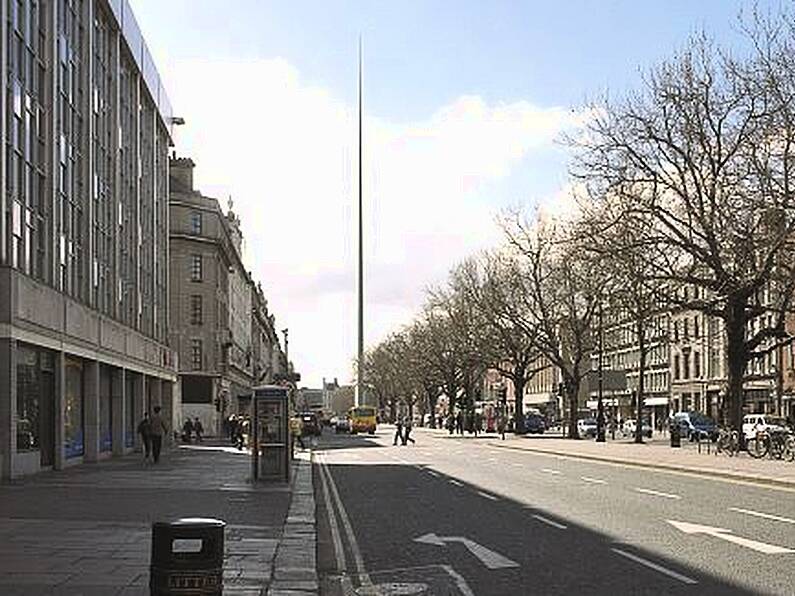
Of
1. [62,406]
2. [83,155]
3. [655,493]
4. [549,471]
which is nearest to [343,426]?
[83,155]

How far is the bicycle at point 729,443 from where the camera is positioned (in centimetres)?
4394

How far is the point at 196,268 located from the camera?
3553 inches

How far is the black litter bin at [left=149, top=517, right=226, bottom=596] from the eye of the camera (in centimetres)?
787

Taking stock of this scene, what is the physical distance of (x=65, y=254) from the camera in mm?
36156

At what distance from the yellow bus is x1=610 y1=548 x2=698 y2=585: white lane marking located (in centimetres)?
8767

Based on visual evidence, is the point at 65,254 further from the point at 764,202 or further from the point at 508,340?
the point at 508,340

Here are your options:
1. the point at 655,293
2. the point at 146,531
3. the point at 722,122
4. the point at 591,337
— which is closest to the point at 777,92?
the point at 722,122

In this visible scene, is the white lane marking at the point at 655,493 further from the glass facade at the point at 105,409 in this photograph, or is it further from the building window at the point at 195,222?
the building window at the point at 195,222

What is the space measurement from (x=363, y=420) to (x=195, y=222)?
22868 mm

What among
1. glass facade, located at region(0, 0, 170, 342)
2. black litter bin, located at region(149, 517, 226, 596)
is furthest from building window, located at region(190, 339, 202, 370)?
black litter bin, located at region(149, 517, 226, 596)

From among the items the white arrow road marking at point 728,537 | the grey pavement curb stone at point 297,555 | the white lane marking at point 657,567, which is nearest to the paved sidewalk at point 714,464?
the white arrow road marking at point 728,537

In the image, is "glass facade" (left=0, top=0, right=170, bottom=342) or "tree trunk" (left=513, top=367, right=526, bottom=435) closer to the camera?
"glass facade" (left=0, top=0, right=170, bottom=342)

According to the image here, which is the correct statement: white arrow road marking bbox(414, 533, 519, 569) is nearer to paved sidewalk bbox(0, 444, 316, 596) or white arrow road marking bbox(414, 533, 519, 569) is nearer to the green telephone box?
paved sidewalk bbox(0, 444, 316, 596)

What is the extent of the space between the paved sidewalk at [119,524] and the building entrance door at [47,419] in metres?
0.72
